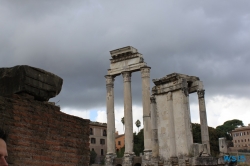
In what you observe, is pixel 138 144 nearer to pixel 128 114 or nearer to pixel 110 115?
pixel 110 115

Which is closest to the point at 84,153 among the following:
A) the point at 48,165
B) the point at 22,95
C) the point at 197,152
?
the point at 48,165

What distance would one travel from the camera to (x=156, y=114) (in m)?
16.2

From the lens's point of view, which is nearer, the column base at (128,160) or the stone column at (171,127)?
the stone column at (171,127)

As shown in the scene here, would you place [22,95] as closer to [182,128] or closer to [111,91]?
[182,128]

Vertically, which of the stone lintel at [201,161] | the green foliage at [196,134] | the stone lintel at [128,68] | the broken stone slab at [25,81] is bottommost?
the stone lintel at [201,161]

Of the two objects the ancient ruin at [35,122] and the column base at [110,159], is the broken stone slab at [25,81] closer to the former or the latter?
the ancient ruin at [35,122]

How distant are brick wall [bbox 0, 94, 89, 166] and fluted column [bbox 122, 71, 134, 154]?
28803 millimetres

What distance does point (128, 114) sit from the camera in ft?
115

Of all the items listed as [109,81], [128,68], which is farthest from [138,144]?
[128,68]

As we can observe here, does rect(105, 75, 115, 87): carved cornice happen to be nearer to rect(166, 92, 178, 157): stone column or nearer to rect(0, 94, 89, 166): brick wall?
rect(166, 92, 178, 157): stone column

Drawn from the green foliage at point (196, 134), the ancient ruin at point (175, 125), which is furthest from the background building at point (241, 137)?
the ancient ruin at point (175, 125)

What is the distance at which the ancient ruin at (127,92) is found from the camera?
34.2 m

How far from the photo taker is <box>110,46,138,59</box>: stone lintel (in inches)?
1435

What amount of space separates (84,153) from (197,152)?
9.14 m
